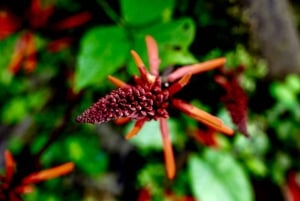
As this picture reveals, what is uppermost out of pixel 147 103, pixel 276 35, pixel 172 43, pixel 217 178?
pixel 147 103

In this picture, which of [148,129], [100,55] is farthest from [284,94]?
[100,55]

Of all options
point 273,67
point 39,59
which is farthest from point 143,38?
point 39,59

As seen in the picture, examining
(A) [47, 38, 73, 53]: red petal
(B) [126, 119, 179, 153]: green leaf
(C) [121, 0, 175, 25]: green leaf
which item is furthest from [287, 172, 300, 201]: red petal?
(A) [47, 38, 73, 53]: red petal

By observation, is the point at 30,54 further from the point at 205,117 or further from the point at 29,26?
the point at 205,117

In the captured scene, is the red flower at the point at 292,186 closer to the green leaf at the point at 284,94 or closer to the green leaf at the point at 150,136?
the green leaf at the point at 284,94

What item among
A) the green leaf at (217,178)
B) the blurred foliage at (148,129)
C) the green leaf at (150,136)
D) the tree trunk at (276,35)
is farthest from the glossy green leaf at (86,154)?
the tree trunk at (276,35)

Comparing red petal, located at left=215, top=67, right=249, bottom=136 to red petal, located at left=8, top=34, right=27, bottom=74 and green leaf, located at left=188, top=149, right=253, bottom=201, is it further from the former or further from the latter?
red petal, located at left=8, top=34, right=27, bottom=74
